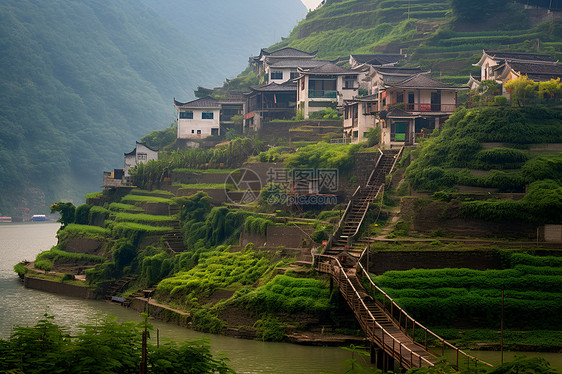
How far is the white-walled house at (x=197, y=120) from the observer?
6112 centimetres

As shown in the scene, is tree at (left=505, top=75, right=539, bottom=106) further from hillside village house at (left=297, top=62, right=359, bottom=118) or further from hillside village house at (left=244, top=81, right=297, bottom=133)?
hillside village house at (left=244, top=81, right=297, bottom=133)

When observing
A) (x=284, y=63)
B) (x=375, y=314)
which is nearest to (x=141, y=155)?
(x=284, y=63)

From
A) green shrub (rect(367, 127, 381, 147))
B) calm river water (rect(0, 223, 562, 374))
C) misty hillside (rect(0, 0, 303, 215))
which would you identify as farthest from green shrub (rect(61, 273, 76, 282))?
misty hillside (rect(0, 0, 303, 215))

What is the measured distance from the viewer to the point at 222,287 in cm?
3284

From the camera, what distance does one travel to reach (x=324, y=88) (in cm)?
5609

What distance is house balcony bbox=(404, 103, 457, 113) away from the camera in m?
46.3

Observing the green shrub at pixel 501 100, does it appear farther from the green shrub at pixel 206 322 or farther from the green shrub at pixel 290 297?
the green shrub at pixel 206 322

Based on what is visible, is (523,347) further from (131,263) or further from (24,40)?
(24,40)

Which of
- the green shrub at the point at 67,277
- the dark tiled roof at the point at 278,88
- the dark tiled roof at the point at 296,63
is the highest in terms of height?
the dark tiled roof at the point at 296,63

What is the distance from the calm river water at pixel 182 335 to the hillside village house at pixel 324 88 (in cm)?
2323

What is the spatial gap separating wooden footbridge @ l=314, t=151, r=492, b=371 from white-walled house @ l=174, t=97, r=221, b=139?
2670cm

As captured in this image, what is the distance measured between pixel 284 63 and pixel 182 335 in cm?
4061

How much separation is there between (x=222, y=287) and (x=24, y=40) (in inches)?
4496

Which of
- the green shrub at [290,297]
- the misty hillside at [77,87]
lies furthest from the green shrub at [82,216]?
the misty hillside at [77,87]
